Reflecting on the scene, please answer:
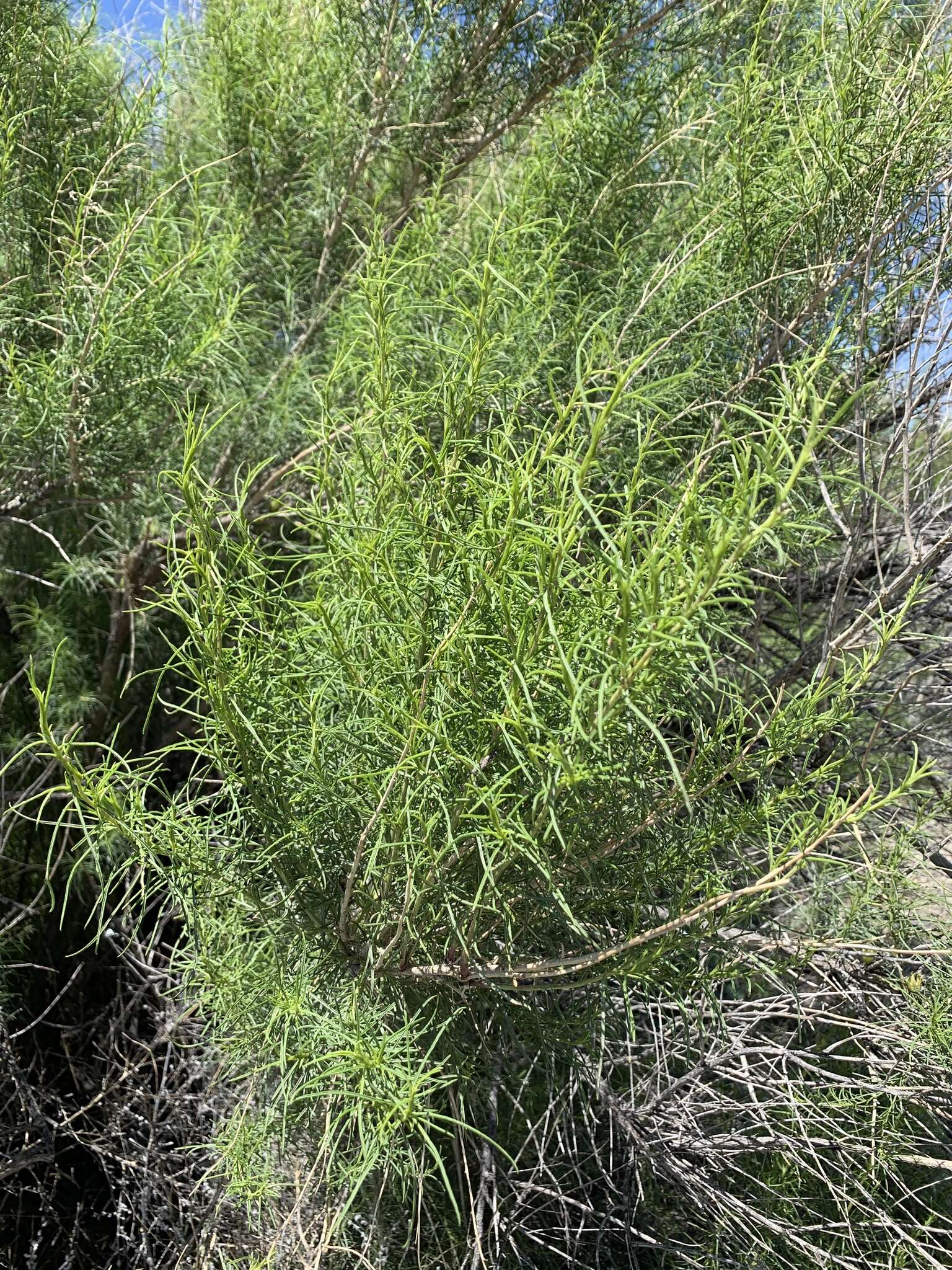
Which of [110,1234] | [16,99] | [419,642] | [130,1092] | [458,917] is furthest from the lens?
[110,1234]

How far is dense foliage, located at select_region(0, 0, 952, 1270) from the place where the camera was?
863 mm

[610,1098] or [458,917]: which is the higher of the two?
[458,917]

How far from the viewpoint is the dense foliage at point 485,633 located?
86cm

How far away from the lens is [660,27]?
1770 millimetres

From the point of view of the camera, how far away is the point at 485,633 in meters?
0.87

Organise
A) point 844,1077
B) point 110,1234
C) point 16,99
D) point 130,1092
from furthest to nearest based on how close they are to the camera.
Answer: point 110,1234, point 130,1092, point 16,99, point 844,1077

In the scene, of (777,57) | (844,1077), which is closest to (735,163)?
(777,57)

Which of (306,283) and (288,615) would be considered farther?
(306,283)

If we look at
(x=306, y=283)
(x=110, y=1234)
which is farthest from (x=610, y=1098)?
(x=306, y=283)

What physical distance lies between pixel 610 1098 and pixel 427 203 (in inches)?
54.4

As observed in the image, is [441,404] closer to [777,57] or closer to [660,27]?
[777,57]

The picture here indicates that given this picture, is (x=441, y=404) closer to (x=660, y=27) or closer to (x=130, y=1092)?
(x=660, y=27)

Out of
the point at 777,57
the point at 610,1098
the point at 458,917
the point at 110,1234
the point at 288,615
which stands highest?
the point at 777,57

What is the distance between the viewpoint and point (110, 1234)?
73.6 inches
